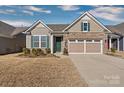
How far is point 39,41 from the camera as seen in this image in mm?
28453

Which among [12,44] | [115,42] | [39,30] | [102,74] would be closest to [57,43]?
[39,30]

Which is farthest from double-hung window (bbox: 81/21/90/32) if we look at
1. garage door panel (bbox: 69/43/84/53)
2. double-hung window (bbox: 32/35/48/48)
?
double-hung window (bbox: 32/35/48/48)

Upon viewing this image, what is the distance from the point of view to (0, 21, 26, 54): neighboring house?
2802 centimetres

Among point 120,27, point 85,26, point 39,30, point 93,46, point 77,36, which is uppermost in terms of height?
point 120,27

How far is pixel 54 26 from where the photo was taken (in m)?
30.8

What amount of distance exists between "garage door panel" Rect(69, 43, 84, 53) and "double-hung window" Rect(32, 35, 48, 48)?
3.14 m

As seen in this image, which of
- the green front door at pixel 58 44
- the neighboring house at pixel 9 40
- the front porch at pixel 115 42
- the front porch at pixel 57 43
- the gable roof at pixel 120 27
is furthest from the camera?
the gable roof at pixel 120 27

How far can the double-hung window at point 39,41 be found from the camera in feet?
93.2

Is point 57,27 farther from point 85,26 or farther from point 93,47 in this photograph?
point 93,47

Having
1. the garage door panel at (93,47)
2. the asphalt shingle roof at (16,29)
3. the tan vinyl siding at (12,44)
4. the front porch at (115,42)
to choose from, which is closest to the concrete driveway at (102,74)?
the garage door panel at (93,47)

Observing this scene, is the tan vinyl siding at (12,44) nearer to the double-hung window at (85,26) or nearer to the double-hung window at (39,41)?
the double-hung window at (39,41)

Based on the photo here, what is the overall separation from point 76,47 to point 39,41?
4528mm

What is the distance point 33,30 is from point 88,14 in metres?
6.94

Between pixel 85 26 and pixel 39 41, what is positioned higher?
pixel 85 26
